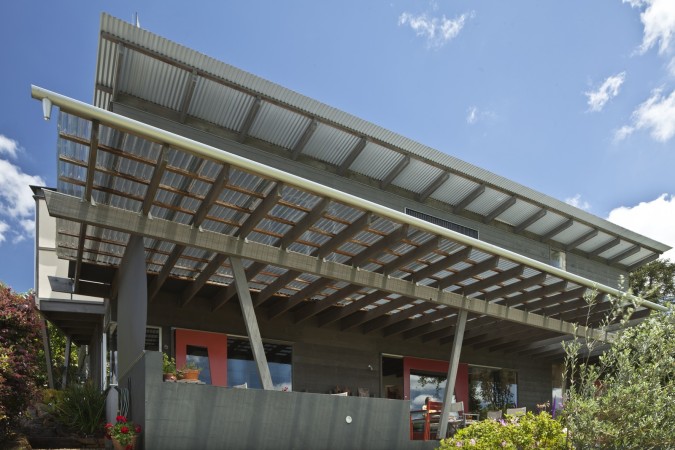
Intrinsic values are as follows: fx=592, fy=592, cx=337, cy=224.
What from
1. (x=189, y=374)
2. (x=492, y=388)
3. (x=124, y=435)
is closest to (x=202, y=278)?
(x=189, y=374)

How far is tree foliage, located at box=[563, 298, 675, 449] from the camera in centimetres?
644

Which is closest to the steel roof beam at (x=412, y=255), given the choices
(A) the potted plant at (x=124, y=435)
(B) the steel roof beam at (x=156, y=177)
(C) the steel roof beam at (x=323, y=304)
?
(C) the steel roof beam at (x=323, y=304)

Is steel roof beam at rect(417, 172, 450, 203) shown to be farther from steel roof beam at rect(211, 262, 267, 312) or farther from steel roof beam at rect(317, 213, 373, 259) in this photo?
steel roof beam at rect(317, 213, 373, 259)

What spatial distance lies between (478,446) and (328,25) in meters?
10.4

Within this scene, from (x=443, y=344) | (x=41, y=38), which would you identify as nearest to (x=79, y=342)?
(x=41, y=38)

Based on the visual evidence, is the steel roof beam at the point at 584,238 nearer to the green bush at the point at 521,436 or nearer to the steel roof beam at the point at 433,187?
the steel roof beam at the point at 433,187

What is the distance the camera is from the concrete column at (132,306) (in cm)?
850

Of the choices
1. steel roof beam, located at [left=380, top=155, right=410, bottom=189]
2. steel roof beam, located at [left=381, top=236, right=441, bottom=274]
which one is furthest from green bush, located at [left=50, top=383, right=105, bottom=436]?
steel roof beam, located at [left=380, top=155, right=410, bottom=189]

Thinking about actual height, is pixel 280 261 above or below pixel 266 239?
below

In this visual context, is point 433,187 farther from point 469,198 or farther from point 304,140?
point 304,140

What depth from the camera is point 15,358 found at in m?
10.7

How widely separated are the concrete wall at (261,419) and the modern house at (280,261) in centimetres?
2

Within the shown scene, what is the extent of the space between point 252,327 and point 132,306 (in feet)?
6.28

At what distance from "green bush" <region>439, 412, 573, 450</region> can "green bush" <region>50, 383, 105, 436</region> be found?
5.97m
